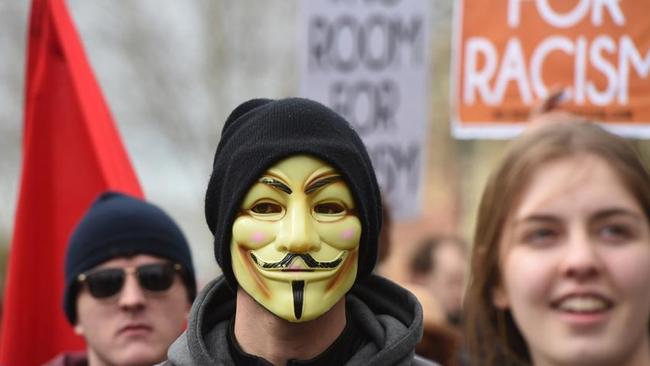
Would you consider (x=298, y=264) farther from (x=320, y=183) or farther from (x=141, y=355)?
(x=141, y=355)

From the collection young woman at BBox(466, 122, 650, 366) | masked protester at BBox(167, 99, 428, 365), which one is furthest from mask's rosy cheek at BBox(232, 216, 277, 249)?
young woman at BBox(466, 122, 650, 366)

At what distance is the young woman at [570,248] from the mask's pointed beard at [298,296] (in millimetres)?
530

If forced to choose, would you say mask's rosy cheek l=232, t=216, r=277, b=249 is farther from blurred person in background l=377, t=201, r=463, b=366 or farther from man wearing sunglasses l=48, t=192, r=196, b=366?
blurred person in background l=377, t=201, r=463, b=366

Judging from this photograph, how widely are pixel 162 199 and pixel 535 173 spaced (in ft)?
68.3

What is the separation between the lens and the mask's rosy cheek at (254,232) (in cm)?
391

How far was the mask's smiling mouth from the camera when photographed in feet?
12.8

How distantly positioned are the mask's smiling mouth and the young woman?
47 cm

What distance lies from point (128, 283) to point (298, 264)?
2.09 m

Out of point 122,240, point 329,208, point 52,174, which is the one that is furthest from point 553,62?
point 329,208

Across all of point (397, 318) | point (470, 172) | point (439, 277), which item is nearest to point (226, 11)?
point (470, 172)

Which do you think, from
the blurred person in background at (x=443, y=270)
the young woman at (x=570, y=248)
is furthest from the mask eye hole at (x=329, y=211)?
the blurred person in background at (x=443, y=270)

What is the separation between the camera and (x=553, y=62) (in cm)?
784

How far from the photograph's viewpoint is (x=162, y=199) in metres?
24.7

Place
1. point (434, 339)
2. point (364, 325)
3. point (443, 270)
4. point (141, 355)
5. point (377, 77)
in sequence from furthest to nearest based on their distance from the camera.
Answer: point (443, 270)
point (377, 77)
point (434, 339)
point (141, 355)
point (364, 325)
